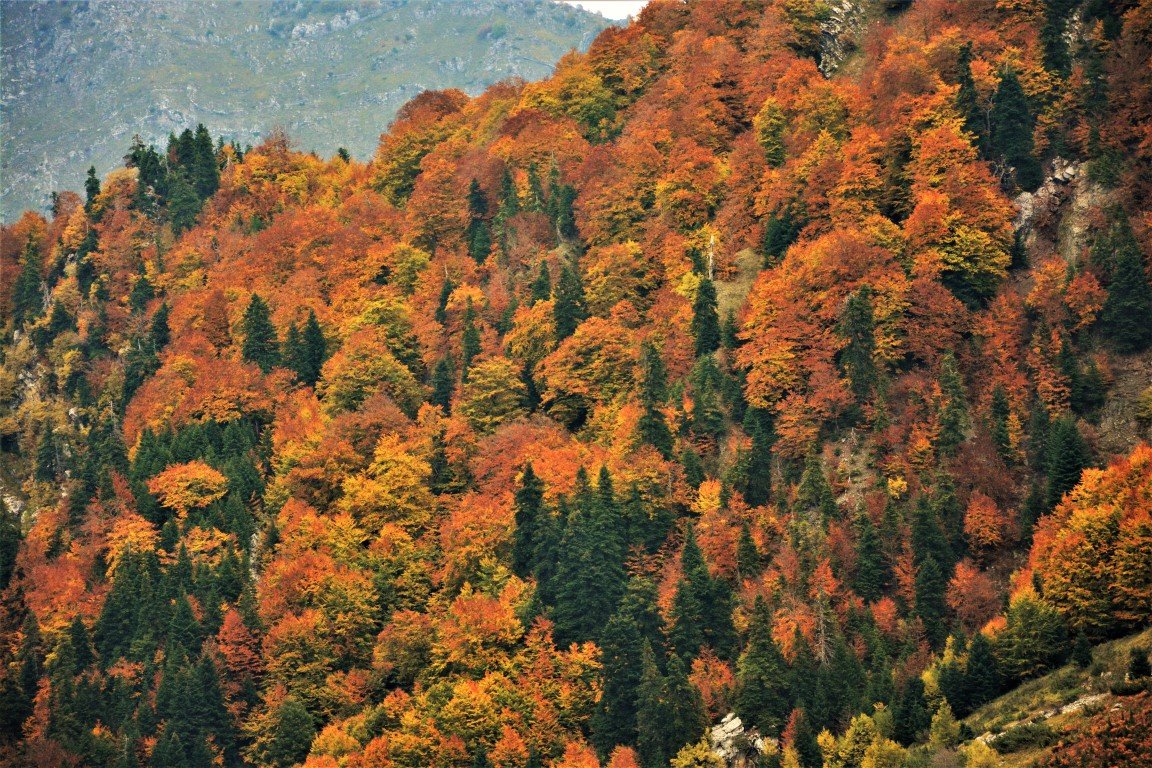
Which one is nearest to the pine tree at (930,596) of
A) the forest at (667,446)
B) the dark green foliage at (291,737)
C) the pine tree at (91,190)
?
the forest at (667,446)

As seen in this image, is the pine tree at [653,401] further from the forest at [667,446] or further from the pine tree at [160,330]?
the pine tree at [160,330]

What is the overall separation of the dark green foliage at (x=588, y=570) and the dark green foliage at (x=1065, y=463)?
87.6ft

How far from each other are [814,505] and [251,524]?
42.6m

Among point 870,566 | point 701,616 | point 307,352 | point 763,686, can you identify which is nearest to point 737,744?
point 763,686

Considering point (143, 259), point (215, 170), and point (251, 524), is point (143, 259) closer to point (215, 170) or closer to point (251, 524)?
point (215, 170)

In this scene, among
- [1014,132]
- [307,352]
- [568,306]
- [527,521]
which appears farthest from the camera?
[307,352]

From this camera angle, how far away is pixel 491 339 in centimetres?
12400

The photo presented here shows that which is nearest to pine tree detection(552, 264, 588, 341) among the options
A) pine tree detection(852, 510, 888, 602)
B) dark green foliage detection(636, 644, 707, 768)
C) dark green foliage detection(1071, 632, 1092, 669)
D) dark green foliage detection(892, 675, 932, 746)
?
pine tree detection(852, 510, 888, 602)

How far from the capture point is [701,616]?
95.8 meters

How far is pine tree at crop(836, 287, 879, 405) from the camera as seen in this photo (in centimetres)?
10312

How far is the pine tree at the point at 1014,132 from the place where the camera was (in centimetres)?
10992

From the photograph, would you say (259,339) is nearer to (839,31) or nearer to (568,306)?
(568,306)

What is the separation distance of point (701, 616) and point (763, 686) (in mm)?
7296

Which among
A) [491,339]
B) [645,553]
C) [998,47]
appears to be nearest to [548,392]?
[491,339]
